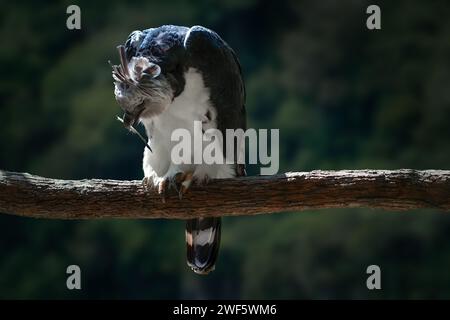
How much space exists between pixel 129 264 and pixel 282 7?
3128mm

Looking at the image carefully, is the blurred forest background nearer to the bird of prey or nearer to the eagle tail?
the eagle tail

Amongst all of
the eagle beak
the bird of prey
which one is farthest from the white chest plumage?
the eagle beak

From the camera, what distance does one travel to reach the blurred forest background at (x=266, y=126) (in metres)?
5.69

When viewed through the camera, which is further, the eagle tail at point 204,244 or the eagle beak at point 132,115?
the eagle tail at point 204,244

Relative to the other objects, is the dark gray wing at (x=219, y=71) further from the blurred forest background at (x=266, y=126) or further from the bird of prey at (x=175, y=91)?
the blurred forest background at (x=266, y=126)

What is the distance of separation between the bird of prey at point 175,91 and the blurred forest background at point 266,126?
2.93 m

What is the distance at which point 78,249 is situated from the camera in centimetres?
581

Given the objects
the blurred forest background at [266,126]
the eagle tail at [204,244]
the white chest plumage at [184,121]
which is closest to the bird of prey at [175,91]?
the white chest plumage at [184,121]

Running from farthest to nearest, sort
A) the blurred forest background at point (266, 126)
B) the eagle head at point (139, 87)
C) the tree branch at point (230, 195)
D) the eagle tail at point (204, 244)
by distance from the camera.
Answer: the blurred forest background at point (266, 126) → the eagle tail at point (204, 244) → the eagle head at point (139, 87) → the tree branch at point (230, 195)

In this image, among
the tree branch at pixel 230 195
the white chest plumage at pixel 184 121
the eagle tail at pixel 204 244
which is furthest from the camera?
the eagle tail at pixel 204 244

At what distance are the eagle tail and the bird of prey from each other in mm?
364

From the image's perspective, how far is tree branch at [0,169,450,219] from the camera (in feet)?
8.22

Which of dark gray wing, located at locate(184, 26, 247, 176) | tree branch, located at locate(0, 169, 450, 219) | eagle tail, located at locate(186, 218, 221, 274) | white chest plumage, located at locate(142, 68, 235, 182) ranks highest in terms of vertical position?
dark gray wing, located at locate(184, 26, 247, 176)
